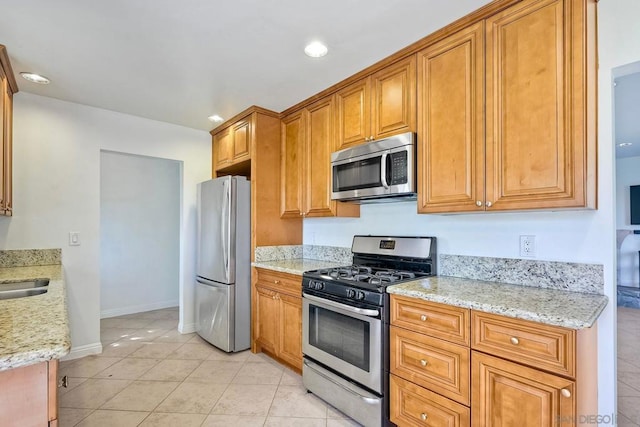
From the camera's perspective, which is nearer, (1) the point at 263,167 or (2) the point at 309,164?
(2) the point at 309,164

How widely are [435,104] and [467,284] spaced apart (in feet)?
3.59

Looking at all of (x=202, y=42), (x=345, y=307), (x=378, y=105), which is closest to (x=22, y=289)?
(x=202, y=42)

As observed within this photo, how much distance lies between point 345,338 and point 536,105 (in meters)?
1.67

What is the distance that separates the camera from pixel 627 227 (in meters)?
5.41

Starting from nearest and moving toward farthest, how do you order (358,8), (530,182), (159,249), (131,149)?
1. (530,182)
2. (358,8)
3. (131,149)
4. (159,249)

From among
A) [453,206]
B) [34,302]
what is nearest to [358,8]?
[453,206]

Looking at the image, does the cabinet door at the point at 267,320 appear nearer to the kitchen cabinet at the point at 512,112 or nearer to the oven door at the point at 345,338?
the oven door at the point at 345,338

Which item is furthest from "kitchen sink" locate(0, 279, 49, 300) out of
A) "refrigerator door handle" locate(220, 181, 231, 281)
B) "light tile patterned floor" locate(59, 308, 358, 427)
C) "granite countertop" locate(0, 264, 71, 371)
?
"refrigerator door handle" locate(220, 181, 231, 281)

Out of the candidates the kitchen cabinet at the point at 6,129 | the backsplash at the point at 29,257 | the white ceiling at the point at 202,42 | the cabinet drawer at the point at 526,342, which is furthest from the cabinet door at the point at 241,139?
the cabinet drawer at the point at 526,342

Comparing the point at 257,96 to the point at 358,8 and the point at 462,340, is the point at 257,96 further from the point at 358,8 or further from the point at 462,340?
the point at 462,340

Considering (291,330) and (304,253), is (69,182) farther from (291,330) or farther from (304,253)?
(291,330)

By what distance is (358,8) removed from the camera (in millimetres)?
1687

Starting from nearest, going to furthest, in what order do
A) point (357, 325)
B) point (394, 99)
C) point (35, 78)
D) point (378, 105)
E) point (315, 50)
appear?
1. point (357, 325)
2. point (315, 50)
3. point (394, 99)
4. point (378, 105)
5. point (35, 78)

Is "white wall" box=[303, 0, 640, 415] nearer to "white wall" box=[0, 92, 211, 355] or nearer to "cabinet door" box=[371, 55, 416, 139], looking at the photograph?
"cabinet door" box=[371, 55, 416, 139]
